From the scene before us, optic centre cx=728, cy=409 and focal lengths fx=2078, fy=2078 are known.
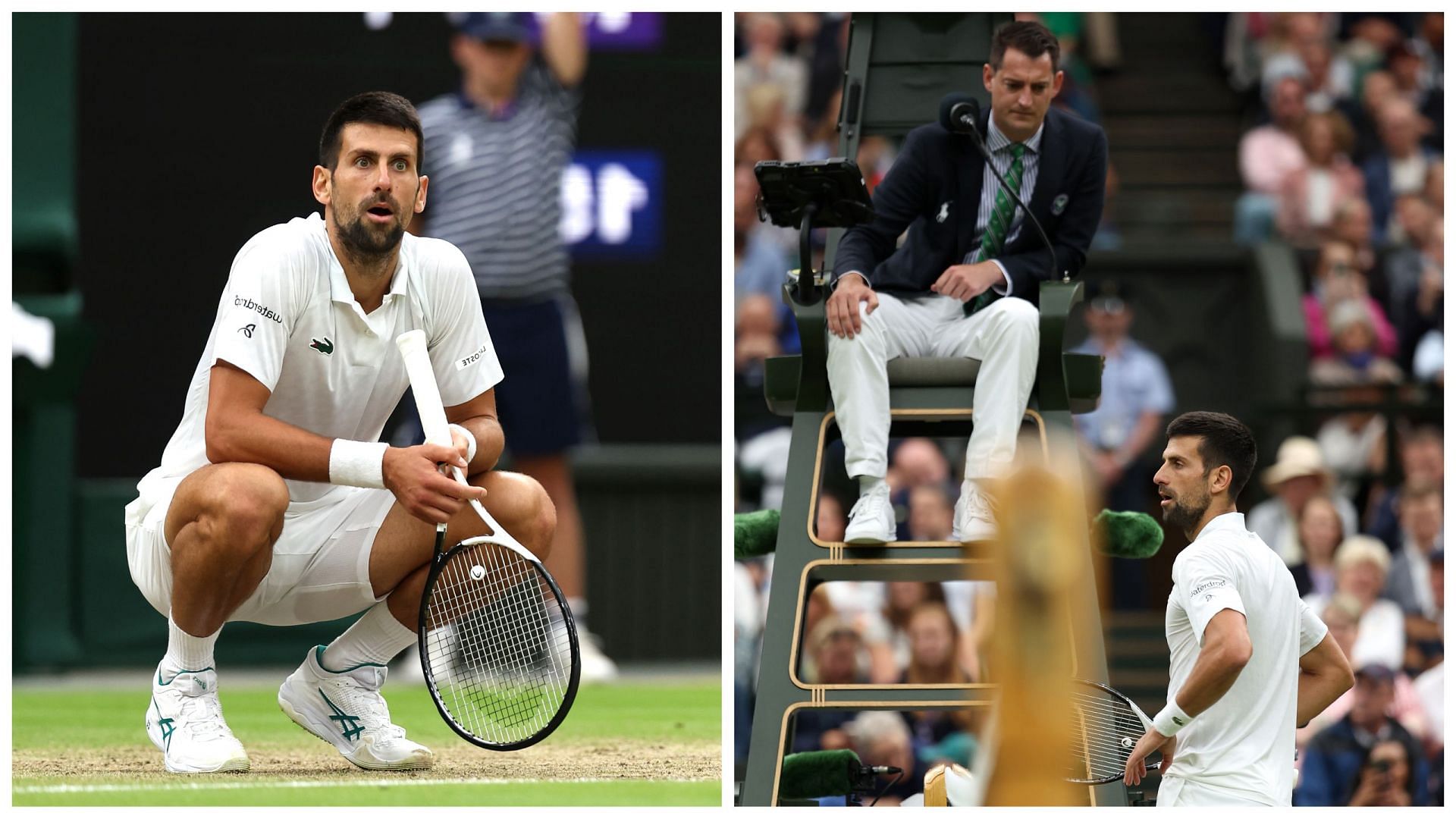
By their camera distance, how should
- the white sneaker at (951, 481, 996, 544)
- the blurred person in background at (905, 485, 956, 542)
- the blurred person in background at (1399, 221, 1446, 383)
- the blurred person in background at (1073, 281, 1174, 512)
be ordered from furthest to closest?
the blurred person in background at (1399, 221, 1446, 383)
the blurred person in background at (1073, 281, 1174, 512)
the blurred person in background at (905, 485, 956, 542)
the white sneaker at (951, 481, 996, 544)

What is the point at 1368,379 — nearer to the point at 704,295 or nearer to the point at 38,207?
the point at 704,295

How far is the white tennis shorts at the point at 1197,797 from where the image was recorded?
385 centimetres

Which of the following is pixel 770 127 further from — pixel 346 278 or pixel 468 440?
pixel 468 440

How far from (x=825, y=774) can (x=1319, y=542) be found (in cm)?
424

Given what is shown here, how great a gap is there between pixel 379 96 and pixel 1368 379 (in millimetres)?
6384

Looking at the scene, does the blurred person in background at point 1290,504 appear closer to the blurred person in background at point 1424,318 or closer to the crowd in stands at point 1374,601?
the crowd in stands at point 1374,601

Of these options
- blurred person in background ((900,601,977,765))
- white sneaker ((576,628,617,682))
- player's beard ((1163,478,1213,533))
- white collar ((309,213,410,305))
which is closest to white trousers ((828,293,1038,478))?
player's beard ((1163,478,1213,533))

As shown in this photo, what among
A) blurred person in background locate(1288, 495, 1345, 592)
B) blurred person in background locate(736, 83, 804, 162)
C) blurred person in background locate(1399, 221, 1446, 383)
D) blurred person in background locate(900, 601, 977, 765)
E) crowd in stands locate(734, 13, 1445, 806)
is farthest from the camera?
blurred person in background locate(1399, 221, 1446, 383)

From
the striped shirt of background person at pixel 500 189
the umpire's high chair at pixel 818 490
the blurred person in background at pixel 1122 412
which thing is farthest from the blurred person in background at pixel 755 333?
the umpire's high chair at pixel 818 490

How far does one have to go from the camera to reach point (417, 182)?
4406 mm

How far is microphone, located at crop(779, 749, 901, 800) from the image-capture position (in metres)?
4.72

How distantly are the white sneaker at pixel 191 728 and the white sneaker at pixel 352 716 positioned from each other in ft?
0.80

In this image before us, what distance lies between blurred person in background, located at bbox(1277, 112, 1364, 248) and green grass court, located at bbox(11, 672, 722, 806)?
5.06 m

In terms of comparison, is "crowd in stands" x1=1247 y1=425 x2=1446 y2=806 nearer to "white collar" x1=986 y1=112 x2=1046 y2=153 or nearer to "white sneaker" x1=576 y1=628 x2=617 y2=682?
"white sneaker" x1=576 y1=628 x2=617 y2=682
